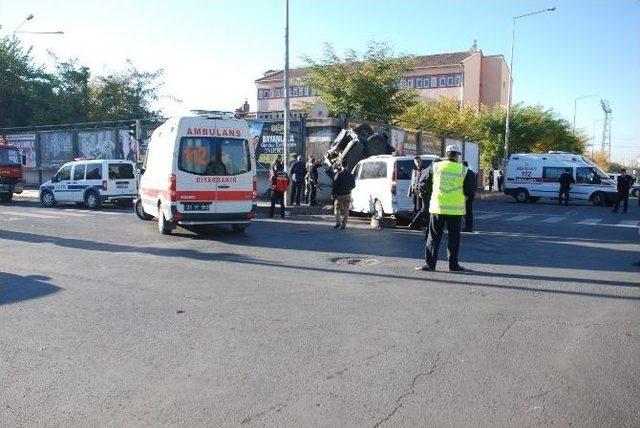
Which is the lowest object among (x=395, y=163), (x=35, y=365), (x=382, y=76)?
(x=35, y=365)

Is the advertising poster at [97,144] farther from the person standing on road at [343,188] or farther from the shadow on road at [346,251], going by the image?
the person standing on road at [343,188]

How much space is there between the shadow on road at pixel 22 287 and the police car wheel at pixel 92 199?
13307mm

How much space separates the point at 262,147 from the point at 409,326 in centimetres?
1971

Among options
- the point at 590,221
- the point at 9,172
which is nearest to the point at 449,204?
the point at 590,221

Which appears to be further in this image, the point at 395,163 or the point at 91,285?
the point at 395,163

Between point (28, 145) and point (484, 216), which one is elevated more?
point (28, 145)

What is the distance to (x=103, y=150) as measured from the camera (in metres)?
32.1

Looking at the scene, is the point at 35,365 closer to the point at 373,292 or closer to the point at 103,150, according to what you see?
the point at 373,292

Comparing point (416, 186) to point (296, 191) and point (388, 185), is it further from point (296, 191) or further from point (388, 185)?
point (296, 191)

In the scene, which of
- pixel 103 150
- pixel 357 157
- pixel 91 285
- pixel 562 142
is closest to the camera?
pixel 91 285

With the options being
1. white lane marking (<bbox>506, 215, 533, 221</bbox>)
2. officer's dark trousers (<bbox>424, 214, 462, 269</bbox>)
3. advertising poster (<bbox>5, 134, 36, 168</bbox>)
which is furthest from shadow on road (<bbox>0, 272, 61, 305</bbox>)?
advertising poster (<bbox>5, 134, 36, 168</bbox>)

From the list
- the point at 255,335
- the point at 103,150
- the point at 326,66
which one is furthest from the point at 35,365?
the point at 326,66

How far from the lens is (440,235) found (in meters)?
9.04

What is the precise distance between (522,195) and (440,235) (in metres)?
23.5
